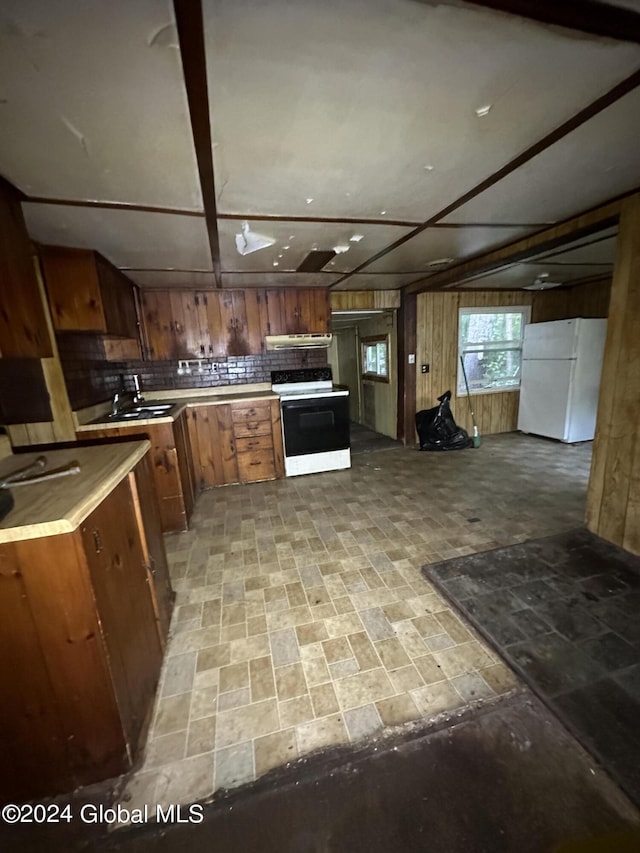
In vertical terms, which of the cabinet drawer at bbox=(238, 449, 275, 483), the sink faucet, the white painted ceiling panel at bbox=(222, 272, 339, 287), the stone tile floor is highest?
the white painted ceiling panel at bbox=(222, 272, 339, 287)

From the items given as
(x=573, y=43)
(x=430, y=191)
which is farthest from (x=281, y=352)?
(x=573, y=43)

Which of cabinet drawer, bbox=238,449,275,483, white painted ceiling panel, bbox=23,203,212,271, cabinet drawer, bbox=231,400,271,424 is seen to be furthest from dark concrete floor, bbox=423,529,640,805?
white painted ceiling panel, bbox=23,203,212,271

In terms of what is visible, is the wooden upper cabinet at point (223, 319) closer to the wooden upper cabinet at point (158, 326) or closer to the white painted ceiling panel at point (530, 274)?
the wooden upper cabinet at point (158, 326)

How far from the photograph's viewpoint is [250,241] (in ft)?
7.50

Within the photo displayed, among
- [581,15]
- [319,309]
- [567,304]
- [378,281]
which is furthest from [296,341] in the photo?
[567,304]

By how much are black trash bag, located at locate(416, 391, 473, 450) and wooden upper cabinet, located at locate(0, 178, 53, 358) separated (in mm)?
4087

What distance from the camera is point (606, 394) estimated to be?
2205 millimetres

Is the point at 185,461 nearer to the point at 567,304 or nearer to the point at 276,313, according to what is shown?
the point at 276,313

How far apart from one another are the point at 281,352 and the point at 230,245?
6.50 feet

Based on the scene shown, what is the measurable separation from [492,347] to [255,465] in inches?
154

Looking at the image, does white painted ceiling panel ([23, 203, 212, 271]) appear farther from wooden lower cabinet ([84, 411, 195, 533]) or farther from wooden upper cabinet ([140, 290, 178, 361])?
wooden lower cabinet ([84, 411, 195, 533])

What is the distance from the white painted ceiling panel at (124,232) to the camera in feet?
5.83

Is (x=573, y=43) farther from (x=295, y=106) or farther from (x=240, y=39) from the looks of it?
(x=240, y=39)

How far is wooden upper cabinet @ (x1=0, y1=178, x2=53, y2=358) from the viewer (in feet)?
4.60
